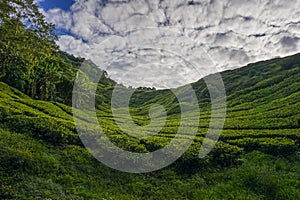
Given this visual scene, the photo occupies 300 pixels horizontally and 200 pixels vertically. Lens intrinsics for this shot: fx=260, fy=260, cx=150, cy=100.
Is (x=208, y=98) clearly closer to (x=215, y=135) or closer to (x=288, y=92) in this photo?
(x=288, y=92)

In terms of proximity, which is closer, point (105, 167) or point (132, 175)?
point (132, 175)

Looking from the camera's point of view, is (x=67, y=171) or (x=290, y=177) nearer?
(x=67, y=171)

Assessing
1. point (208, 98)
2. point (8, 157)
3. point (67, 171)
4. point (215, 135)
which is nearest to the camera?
point (8, 157)

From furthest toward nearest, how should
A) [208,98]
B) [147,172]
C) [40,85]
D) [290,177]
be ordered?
[208,98] < [40,85] < [147,172] < [290,177]

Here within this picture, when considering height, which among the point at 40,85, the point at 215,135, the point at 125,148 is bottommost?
the point at 125,148

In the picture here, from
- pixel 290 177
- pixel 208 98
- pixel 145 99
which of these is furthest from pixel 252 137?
pixel 145 99

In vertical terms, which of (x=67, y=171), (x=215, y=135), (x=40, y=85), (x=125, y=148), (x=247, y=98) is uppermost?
(x=247, y=98)

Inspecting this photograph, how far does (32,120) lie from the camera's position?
19.2m

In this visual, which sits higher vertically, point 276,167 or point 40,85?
point 40,85

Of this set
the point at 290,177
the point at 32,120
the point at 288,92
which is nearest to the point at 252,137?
the point at 290,177

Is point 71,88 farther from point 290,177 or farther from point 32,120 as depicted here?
point 290,177

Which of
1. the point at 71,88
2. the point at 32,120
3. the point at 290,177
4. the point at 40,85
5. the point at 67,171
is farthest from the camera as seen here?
the point at 71,88

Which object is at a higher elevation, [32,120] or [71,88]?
[71,88]

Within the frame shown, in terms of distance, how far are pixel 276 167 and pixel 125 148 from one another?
34.6 feet
